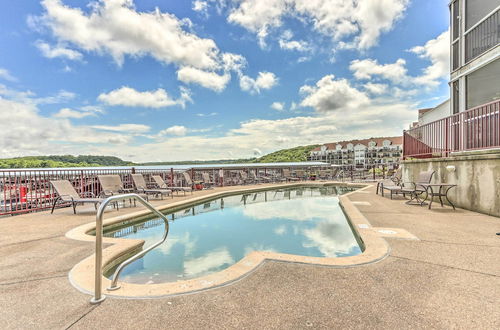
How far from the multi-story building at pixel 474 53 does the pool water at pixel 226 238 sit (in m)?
6.63

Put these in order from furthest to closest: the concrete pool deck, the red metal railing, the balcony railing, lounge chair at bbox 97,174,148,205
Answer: the balcony railing, lounge chair at bbox 97,174,148,205, the red metal railing, the concrete pool deck

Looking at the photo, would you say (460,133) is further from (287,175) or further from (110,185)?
(287,175)

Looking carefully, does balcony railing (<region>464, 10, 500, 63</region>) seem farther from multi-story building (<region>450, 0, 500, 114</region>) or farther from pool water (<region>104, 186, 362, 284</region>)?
pool water (<region>104, 186, 362, 284</region>)

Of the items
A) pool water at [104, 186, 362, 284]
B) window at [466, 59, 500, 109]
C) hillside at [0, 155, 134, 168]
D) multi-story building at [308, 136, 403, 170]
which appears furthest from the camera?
multi-story building at [308, 136, 403, 170]

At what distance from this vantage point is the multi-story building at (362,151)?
2796 inches

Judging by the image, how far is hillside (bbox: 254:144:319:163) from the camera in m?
87.5

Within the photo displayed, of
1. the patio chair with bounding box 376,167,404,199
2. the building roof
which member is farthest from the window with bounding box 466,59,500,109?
the building roof

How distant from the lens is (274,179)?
1738 cm

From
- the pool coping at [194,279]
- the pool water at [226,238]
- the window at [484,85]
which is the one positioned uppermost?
the window at [484,85]

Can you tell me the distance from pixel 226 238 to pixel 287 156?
88062 millimetres

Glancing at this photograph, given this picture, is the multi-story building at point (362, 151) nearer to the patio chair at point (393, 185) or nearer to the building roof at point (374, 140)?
the building roof at point (374, 140)

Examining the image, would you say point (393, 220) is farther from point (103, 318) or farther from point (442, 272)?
point (103, 318)

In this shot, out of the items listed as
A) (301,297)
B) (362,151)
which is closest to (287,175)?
(301,297)

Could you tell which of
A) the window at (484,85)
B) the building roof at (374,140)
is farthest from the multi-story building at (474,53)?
the building roof at (374,140)
